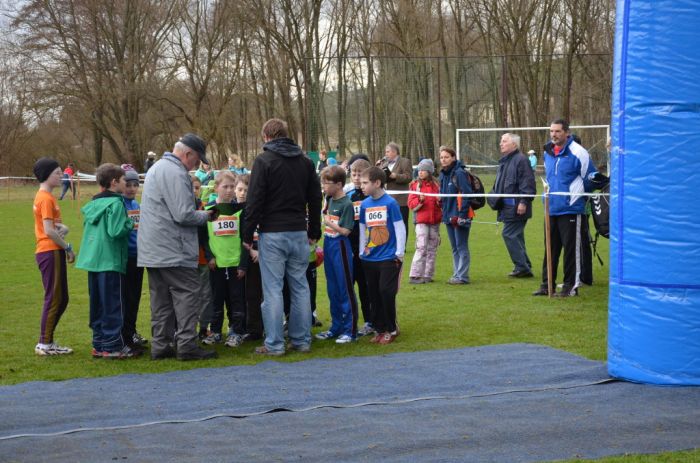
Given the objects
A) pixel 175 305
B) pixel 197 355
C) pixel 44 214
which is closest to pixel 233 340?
pixel 197 355

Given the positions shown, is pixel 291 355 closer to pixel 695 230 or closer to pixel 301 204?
pixel 301 204

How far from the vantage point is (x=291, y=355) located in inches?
324

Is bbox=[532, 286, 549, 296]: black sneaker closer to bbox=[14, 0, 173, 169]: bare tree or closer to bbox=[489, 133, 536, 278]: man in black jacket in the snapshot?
bbox=[489, 133, 536, 278]: man in black jacket

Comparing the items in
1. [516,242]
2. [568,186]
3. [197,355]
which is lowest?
[197,355]

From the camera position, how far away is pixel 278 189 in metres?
8.01

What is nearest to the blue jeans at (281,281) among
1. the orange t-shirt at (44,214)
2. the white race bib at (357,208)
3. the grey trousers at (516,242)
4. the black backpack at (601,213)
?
the white race bib at (357,208)

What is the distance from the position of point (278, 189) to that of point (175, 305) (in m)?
1.30

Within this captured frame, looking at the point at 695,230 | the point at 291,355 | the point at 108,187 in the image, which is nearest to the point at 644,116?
the point at 695,230

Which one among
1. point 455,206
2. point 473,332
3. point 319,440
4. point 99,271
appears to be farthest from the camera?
point 455,206

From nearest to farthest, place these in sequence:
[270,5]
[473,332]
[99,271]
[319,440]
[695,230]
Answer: [319,440], [695,230], [99,271], [473,332], [270,5]

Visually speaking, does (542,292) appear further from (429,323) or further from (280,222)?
(280,222)

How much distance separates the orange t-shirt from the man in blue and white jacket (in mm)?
5623

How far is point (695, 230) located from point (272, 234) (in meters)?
3.42

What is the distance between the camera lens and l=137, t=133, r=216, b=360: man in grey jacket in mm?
7832
